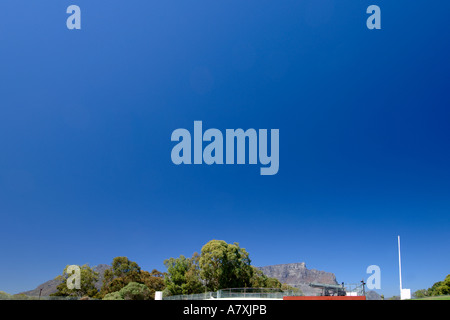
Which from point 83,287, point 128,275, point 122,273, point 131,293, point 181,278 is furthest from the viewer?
point 122,273

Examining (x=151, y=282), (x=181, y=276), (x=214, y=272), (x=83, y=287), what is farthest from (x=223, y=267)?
(x=83, y=287)

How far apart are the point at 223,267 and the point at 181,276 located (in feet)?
23.1

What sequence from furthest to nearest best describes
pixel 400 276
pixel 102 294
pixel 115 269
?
1. pixel 115 269
2. pixel 102 294
3. pixel 400 276

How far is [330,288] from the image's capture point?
2891 centimetres

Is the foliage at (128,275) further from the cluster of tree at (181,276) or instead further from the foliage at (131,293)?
the foliage at (131,293)

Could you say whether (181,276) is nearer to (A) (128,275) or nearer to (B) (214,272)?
(B) (214,272)

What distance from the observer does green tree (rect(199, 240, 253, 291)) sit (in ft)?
143

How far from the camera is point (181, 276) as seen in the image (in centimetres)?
4675

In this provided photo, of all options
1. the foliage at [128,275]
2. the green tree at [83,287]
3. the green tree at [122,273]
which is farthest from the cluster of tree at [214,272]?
the green tree at [83,287]

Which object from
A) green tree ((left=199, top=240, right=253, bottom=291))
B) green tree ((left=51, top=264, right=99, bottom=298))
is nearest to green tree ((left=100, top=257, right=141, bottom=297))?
green tree ((left=51, top=264, right=99, bottom=298))
